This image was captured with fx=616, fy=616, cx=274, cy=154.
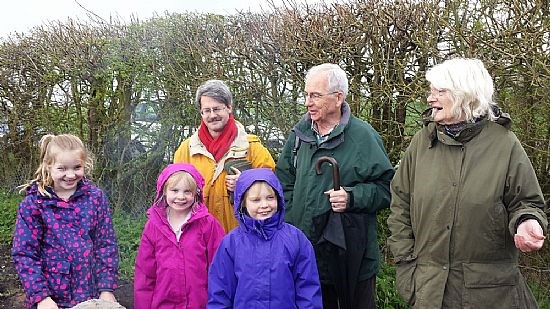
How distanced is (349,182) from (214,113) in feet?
3.06

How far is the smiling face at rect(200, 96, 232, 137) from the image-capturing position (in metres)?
3.79

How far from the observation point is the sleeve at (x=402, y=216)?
3184 mm

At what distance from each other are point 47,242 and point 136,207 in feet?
13.2

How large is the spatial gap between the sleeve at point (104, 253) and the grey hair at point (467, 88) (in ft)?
6.47

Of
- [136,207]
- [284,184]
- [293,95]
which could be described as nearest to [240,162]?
[284,184]

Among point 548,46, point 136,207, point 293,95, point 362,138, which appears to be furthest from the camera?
point 136,207

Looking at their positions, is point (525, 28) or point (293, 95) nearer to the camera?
point (525, 28)

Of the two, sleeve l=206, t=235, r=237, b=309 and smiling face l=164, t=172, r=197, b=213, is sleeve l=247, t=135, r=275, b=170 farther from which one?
sleeve l=206, t=235, r=237, b=309

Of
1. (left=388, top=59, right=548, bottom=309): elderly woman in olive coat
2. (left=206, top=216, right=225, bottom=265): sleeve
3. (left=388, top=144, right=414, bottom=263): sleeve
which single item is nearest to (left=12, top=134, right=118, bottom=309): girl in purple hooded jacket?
(left=206, top=216, right=225, bottom=265): sleeve

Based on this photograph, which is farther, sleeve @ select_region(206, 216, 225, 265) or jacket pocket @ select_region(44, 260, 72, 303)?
sleeve @ select_region(206, 216, 225, 265)

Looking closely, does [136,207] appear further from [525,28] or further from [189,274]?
[525,28]

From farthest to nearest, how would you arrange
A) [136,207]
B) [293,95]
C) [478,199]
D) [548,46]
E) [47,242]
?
[136,207], [293,95], [548,46], [47,242], [478,199]

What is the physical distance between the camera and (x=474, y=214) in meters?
2.88

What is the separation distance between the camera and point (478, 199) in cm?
287
